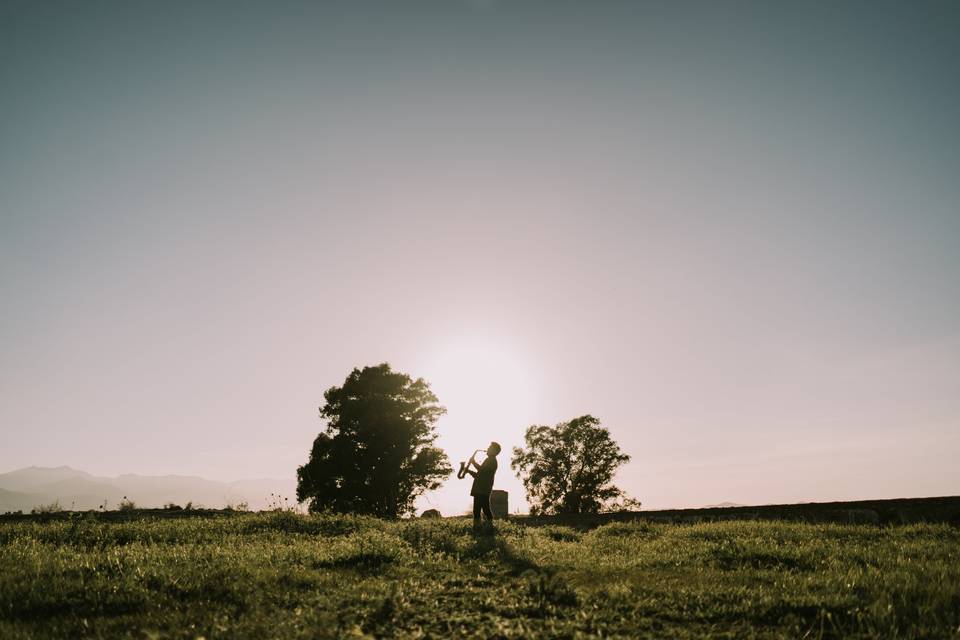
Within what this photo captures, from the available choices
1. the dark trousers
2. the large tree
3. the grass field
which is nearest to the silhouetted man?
the dark trousers

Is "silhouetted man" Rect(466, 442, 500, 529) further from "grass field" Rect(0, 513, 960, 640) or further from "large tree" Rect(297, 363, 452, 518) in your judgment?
"large tree" Rect(297, 363, 452, 518)

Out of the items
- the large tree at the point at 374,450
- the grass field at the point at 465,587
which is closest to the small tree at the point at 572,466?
the large tree at the point at 374,450

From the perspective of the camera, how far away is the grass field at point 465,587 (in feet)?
17.5

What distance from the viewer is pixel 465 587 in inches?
281

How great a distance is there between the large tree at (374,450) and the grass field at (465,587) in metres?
20.1

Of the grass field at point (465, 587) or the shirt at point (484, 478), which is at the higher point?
the shirt at point (484, 478)

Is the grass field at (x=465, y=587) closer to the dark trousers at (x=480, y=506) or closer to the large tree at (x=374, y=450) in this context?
the dark trousers at (x=480, y=506)

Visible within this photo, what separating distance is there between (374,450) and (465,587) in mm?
25688

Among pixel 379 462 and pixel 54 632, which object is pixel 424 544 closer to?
pixel 54 632

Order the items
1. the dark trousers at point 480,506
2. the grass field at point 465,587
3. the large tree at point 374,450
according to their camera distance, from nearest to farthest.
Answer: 1. the grass field at point 465,587
2. the dark trousers at point 480,506
3. the large tree at point 374,450

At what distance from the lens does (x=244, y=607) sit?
5871 mm

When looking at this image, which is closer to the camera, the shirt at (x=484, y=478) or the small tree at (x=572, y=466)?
the shirt at (x=484, y=478)

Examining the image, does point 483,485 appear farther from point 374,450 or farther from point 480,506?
point 374,450

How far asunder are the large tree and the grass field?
2009 cm
